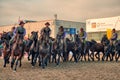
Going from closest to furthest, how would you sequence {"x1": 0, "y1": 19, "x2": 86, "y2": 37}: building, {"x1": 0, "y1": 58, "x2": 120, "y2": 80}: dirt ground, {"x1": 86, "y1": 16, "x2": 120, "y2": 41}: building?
{"x1": 0, "y1": 58, "x2": 120, "y2": 80}: dirt ground, {"x1": 86, "y1": 16, "x2": 120, "y2": 41}: building, {"x1": 0, "y1": 19, "x2": 86, "y2": 37}: building

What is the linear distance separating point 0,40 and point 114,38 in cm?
962

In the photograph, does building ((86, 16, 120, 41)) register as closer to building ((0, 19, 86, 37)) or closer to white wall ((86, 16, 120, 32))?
white wall ((86, 16, 120, 32))

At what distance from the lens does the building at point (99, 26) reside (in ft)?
195

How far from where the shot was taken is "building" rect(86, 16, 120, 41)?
5934 cm

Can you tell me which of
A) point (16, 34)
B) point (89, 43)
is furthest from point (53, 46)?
point (89, 43)

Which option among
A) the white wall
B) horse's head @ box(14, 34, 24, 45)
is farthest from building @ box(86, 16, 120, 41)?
horse's head @ box(14, 34, 24, 45)

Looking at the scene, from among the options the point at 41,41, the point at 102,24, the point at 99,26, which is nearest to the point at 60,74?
the point at 41,41

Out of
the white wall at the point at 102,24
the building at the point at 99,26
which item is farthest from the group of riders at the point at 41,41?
the building at the point at 99,26

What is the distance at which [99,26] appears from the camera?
206ft

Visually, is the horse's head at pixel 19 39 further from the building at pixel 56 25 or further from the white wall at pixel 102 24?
the building at pixel 56 25

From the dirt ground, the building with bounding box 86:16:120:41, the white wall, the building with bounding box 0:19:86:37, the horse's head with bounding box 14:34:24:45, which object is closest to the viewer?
the dirt ground

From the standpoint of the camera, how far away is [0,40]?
726 inches

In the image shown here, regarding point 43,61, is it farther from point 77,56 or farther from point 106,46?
point 106,46

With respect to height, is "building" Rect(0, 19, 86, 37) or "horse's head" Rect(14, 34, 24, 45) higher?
"horse's head" Rect(14, 34, 24, 45)
